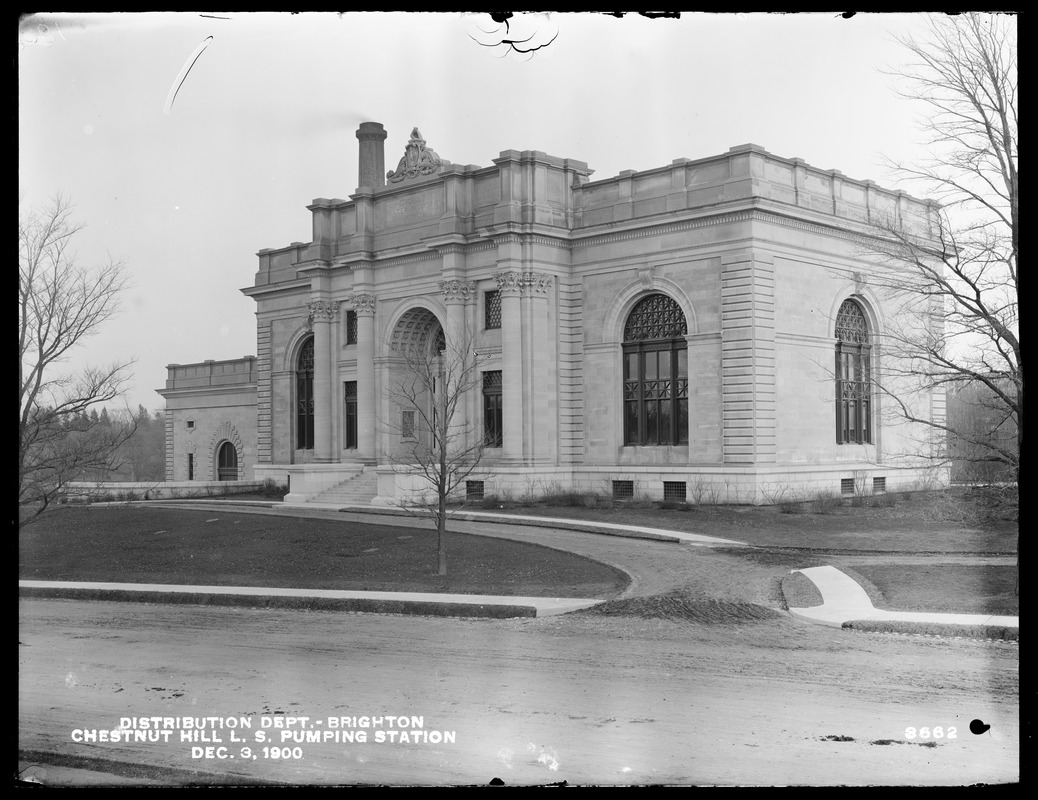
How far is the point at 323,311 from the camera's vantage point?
4653 cm

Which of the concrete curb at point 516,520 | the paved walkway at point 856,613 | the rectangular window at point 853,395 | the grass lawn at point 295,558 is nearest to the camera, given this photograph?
the paved walkway at point 856,613

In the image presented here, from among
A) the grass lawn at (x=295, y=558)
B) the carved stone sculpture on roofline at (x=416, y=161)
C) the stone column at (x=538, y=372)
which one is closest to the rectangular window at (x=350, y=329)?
the carved stone sculpture on roofline at (x=416, y=161)

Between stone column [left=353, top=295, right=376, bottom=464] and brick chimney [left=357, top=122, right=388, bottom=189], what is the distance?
9.19m

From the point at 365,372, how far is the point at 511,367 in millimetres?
8767

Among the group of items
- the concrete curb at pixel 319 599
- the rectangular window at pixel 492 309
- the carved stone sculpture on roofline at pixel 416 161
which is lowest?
the concrete curb at pixel 319 599

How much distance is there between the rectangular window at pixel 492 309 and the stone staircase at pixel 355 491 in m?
7.62

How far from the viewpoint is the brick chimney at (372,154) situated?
50.5 metres

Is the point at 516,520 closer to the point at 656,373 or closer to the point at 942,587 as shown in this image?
the point at 656,373

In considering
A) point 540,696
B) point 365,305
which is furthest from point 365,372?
point 540,696

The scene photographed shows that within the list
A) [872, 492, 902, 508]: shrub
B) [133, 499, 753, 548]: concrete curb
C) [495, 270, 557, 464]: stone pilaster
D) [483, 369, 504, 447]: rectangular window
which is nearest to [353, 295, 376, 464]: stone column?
[133, 499, 753, 548]: concrete curb

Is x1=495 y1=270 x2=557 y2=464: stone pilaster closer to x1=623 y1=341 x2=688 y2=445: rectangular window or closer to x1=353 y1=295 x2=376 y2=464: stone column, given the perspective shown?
x1=623 y1=341 x2=688 y2=445: rectangular window

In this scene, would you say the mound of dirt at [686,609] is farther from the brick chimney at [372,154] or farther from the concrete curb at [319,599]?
the brick chimney at [372,154]
